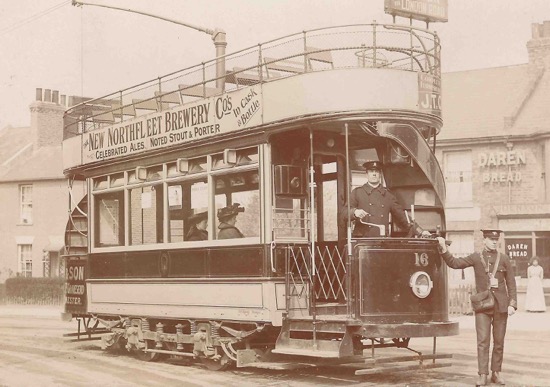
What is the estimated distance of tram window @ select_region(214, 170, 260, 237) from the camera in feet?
38.6

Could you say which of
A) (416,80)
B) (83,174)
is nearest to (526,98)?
(83,174)

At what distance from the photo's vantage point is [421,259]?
10898 mm

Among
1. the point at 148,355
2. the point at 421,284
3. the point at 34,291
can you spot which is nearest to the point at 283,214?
the point at 421,284

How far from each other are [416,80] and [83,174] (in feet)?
22.1

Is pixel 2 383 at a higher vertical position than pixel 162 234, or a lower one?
lower

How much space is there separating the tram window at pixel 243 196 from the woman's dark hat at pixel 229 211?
0.04 meters

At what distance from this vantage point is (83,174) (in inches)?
624

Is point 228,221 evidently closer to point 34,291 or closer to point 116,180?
point 116,180

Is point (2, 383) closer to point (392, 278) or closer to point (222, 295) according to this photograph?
point (222, 295)

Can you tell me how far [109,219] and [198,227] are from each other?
8.97ft

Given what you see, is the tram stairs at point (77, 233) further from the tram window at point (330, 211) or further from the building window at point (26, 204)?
the building window at point (26, 204)

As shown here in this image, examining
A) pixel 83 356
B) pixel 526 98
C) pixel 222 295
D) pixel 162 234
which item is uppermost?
pixel 526 98

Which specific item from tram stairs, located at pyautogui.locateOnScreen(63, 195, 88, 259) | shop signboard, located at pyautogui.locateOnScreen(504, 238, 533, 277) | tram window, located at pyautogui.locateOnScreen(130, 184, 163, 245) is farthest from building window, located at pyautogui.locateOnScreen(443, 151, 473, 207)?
tram window, located at pyautogui.locateOnScreen(130, 184, 163, 245)

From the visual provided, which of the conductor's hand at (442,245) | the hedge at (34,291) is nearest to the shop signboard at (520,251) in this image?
the hedge at (34,291)
